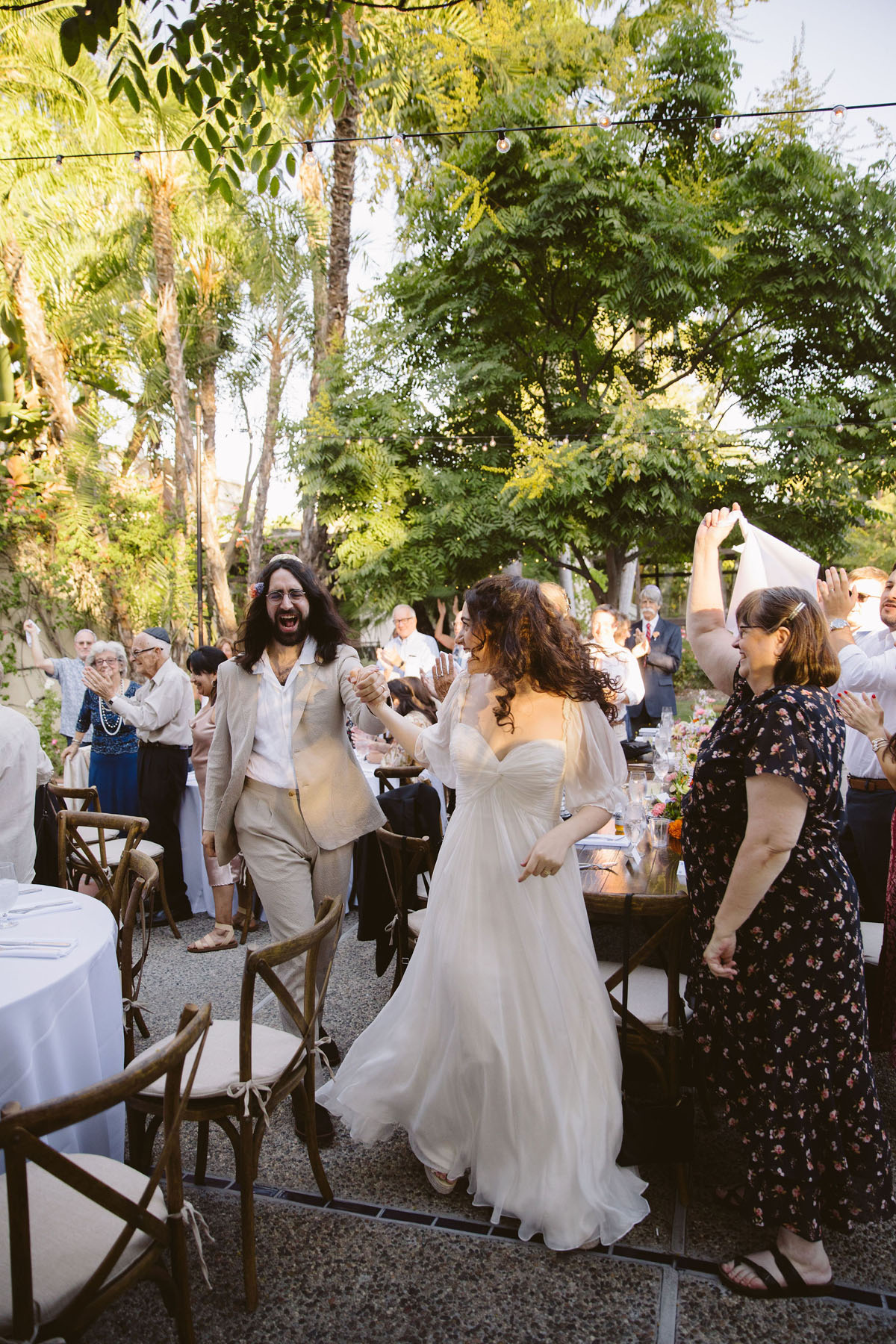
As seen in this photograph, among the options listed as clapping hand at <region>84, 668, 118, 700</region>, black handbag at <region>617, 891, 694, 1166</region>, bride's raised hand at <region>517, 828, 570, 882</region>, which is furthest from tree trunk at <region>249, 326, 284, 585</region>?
black handbag at <region>617, 891, 694, 1166</region>

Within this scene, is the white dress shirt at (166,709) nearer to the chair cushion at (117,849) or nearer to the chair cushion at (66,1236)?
the chair cushion at (117,849)

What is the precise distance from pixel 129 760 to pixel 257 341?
43.1ft

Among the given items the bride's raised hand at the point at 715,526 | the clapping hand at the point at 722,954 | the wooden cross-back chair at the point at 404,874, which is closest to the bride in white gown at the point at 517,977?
the clapping hand at the point at 722,954

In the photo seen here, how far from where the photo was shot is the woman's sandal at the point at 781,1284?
235 cm

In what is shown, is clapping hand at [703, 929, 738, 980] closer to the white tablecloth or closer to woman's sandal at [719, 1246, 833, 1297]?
woman's sandal at [719, 1246, 833, 1297]

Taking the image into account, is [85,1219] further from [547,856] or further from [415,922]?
[415,922]

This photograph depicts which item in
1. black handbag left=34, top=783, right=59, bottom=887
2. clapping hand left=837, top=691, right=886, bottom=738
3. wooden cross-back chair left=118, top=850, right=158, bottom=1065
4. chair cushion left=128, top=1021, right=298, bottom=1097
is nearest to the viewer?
chair cushion left=128, top=1021, right=298, bottom=1097

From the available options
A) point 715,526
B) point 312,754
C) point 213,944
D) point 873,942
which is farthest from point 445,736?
point 213,944

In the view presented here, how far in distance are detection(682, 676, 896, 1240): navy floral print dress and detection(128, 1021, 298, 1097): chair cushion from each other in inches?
54.5

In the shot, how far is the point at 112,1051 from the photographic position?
2.65 m

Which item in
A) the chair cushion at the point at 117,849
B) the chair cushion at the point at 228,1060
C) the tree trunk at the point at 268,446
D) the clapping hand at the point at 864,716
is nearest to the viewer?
the chair cushion at the point at 228,1060

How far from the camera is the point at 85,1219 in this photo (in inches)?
75.7

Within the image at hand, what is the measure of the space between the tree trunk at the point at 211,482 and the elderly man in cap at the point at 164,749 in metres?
7.72

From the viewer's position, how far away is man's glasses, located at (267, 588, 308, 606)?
11.1 ft
